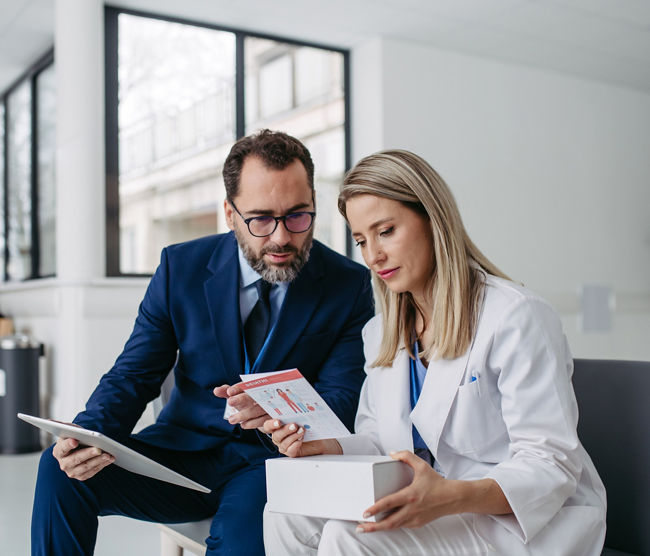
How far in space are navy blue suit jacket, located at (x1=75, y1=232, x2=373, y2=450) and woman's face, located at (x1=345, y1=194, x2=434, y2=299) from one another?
45cm

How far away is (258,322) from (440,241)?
678 mm

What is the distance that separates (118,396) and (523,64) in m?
5.38

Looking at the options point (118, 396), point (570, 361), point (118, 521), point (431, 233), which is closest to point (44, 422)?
point (118, 396)

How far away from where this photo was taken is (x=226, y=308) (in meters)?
1.98

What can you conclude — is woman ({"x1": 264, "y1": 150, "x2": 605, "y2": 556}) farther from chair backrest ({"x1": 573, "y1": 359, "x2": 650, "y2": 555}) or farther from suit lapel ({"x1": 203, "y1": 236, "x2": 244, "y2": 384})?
suit lapel ({"x1": 203, "y1": 236, "x2": 244, "y2": 384})

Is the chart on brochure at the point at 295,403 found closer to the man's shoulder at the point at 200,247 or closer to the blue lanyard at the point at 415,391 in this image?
the blue lanyard at the point at 415,391

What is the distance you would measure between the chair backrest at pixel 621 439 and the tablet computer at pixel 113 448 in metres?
0.82

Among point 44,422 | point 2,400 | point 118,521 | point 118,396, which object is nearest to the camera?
point 44,422

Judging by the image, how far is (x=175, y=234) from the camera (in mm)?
5305

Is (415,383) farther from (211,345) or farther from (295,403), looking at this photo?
(211,345)

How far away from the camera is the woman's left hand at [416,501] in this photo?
121cm

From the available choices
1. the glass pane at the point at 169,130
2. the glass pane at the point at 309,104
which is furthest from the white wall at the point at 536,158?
the glass pane at the point at 169,130

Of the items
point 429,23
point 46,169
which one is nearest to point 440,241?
point 429,23

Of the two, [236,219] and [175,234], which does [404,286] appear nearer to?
[236,219]
